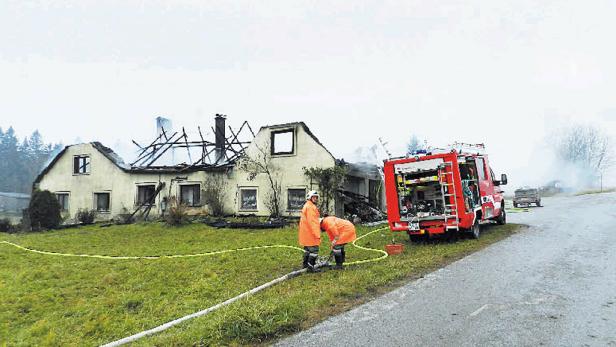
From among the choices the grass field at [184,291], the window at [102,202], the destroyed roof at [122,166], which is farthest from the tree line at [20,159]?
the grass field at [184,291]

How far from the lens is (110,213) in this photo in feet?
81.6

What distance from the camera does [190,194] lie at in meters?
23.2

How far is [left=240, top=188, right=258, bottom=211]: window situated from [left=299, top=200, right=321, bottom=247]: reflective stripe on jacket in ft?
43.1

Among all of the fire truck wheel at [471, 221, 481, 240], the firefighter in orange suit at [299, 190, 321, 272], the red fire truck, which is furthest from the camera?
the fire truck wheel at [471, 221, 481, 240]

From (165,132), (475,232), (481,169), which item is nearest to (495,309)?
(475,232)

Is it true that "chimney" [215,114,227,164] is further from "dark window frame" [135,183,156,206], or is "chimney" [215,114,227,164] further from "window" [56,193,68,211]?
"window" [56,193,68,211]

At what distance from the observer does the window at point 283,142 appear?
21.1m

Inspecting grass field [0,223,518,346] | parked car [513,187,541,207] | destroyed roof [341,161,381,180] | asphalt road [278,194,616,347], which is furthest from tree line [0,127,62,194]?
asphalt road [278,194,616,347]

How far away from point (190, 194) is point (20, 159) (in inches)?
2526

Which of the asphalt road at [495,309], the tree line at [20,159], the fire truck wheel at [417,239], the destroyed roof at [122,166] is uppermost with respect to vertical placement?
the tree line at [20,159]

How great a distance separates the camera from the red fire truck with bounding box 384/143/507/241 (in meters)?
11.6

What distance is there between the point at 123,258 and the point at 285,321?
29.0 ft

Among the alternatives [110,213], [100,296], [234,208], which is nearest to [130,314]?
[100,296]

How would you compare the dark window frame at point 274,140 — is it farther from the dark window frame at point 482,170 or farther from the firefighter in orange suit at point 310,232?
the firefighter in orange suit at point 310,232
